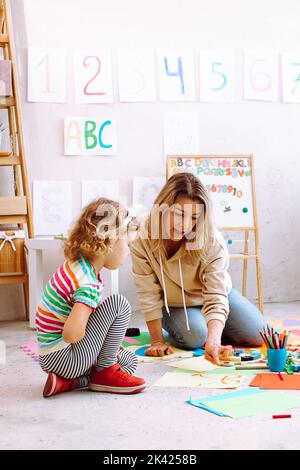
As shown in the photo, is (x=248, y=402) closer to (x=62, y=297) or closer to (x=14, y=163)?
(x=62, y=297)

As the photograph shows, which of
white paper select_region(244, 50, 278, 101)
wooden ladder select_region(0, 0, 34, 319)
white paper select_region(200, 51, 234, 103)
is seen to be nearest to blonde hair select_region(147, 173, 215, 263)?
wooden ladder select_region(0, 0, 34, 319)

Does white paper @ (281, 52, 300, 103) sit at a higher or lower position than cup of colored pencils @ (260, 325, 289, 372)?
higher

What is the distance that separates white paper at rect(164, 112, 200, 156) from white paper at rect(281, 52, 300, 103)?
484 mm

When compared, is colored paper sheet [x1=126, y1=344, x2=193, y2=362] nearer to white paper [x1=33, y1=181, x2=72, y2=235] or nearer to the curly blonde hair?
the curly blonde hair

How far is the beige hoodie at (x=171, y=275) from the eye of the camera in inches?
88.2

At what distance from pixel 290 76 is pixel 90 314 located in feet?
7.00

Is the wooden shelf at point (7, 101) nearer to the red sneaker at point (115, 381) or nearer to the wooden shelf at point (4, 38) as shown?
the wooden shelf at point (4, 38)

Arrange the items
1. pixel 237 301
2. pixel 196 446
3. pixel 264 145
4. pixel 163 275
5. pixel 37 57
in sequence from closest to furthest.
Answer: pixel 196 446 < pixel 163 275 < pixel 237 301 < pixel 37 57 < pixel 264 145

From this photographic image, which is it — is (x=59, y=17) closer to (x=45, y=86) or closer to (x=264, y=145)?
(x=45, y=86)

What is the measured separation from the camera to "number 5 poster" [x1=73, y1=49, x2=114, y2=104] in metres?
3.19

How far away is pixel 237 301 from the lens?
2.49m

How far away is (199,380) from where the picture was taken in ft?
6.24
